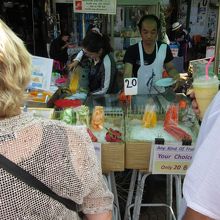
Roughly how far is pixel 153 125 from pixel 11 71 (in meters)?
1.41

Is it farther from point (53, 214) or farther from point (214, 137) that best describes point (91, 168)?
point (214, 137)

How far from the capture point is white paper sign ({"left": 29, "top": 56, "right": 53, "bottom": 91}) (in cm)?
236

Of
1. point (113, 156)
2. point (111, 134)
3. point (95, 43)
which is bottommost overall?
point (113, 156)

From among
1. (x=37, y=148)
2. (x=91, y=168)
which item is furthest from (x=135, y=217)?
(x=37, y=148)

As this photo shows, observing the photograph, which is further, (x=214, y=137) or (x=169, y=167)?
(x=169, y=167)

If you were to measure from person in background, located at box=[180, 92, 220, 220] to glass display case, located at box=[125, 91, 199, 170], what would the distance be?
1.06m

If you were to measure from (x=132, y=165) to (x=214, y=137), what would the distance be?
119 cm

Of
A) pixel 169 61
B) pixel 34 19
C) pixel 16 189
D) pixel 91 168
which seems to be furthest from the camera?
pixel 34 19

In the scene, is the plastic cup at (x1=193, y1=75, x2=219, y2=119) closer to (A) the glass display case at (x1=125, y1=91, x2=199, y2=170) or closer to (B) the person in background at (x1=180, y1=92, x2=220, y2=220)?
(A) the glass display case at (x1=125, y1=91, x2=199, y2=170)

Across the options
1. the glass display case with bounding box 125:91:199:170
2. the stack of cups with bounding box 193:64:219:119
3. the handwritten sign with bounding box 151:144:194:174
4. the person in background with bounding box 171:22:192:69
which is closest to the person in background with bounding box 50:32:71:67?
the person in background with bounding box 171:22:192:69

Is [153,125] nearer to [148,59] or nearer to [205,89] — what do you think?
[205,89]

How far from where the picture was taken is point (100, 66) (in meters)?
3.39

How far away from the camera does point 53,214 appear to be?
1.03m

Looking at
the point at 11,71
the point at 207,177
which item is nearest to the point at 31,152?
the point at 11,71
